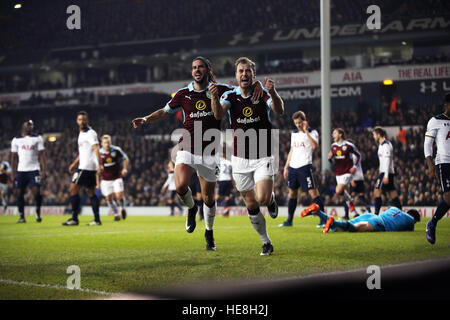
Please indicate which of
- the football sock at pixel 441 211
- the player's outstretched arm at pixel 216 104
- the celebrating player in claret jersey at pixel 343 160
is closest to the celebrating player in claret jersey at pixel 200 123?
the player's outstretched arm at pixel 216 104

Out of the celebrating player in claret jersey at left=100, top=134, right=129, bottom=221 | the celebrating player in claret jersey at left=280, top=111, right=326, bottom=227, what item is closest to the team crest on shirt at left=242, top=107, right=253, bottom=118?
the celebrating player in claret jersey at left=280, top=111, right=326, bottom=227

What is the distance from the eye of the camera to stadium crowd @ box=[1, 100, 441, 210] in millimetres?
23625

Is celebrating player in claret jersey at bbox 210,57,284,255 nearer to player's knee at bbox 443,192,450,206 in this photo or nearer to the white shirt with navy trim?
player's knee at bbox 443,192,450,206

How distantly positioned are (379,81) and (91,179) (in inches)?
986

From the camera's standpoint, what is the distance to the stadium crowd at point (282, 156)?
2362 centimetres

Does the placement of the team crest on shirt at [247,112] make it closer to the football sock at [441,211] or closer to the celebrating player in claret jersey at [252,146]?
the celebrating player in claret jersey at [252,146]

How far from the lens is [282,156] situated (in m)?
30.0

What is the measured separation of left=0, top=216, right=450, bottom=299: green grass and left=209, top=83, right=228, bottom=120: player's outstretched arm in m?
1.88

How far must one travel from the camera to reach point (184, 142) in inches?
354

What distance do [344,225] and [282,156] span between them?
18.7 meters

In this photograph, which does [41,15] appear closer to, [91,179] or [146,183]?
[146,183]

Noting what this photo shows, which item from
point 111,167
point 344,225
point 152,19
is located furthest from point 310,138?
point 152,19

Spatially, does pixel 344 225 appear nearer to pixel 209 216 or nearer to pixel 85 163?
pixel 209 216

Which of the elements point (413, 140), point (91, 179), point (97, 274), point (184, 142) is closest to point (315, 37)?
point (413, 140)
